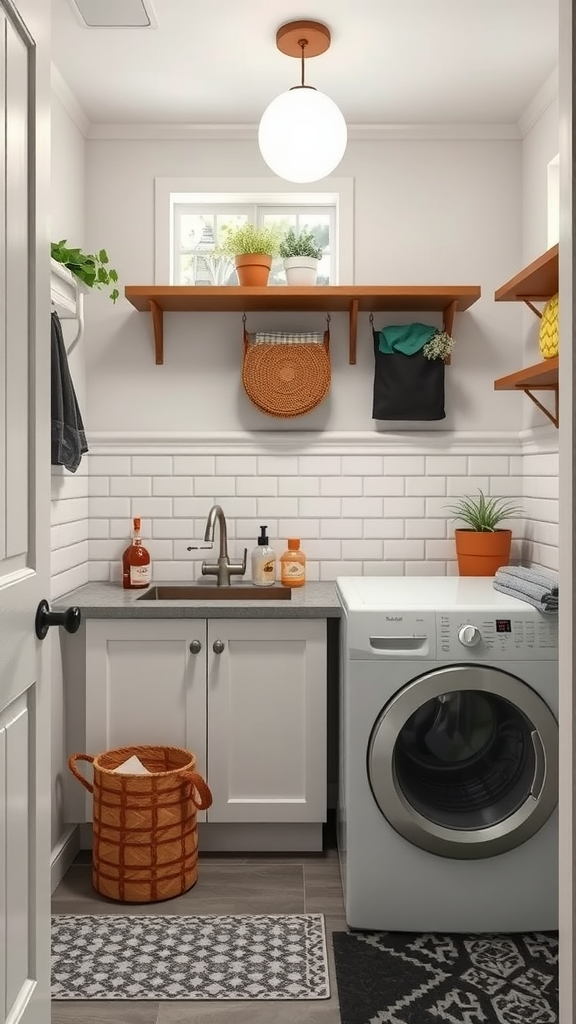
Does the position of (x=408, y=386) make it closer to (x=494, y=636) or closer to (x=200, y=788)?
(x=494, y=636)

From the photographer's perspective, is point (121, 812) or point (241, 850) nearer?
point (121, 812)

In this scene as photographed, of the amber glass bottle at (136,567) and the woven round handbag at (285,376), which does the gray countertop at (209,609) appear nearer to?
the amber glass bottle at (136,567)

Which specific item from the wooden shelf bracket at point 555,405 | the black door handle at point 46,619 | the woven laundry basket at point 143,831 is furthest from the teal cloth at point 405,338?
the black door handle at point 46,619

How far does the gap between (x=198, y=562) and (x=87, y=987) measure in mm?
1607

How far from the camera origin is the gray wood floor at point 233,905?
211cm

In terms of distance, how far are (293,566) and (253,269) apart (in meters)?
1.10

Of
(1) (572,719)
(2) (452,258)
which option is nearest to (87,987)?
(1) (572,719)

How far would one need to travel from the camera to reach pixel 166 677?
2957 millimetres

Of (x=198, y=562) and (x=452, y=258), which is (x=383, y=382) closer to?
(x=452, y=258)

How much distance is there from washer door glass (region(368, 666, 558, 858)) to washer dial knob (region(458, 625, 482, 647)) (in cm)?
7

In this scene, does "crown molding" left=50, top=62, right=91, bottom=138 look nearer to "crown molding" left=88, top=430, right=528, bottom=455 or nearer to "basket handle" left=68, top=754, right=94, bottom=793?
"crown molding" left=88, top=430, right=528, bottom=455

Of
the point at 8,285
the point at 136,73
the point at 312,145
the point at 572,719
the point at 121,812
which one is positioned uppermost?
the point at 136,73

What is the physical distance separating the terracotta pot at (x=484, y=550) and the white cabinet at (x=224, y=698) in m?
0.70

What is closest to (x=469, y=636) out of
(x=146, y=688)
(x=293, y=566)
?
(x=293, y=566)
